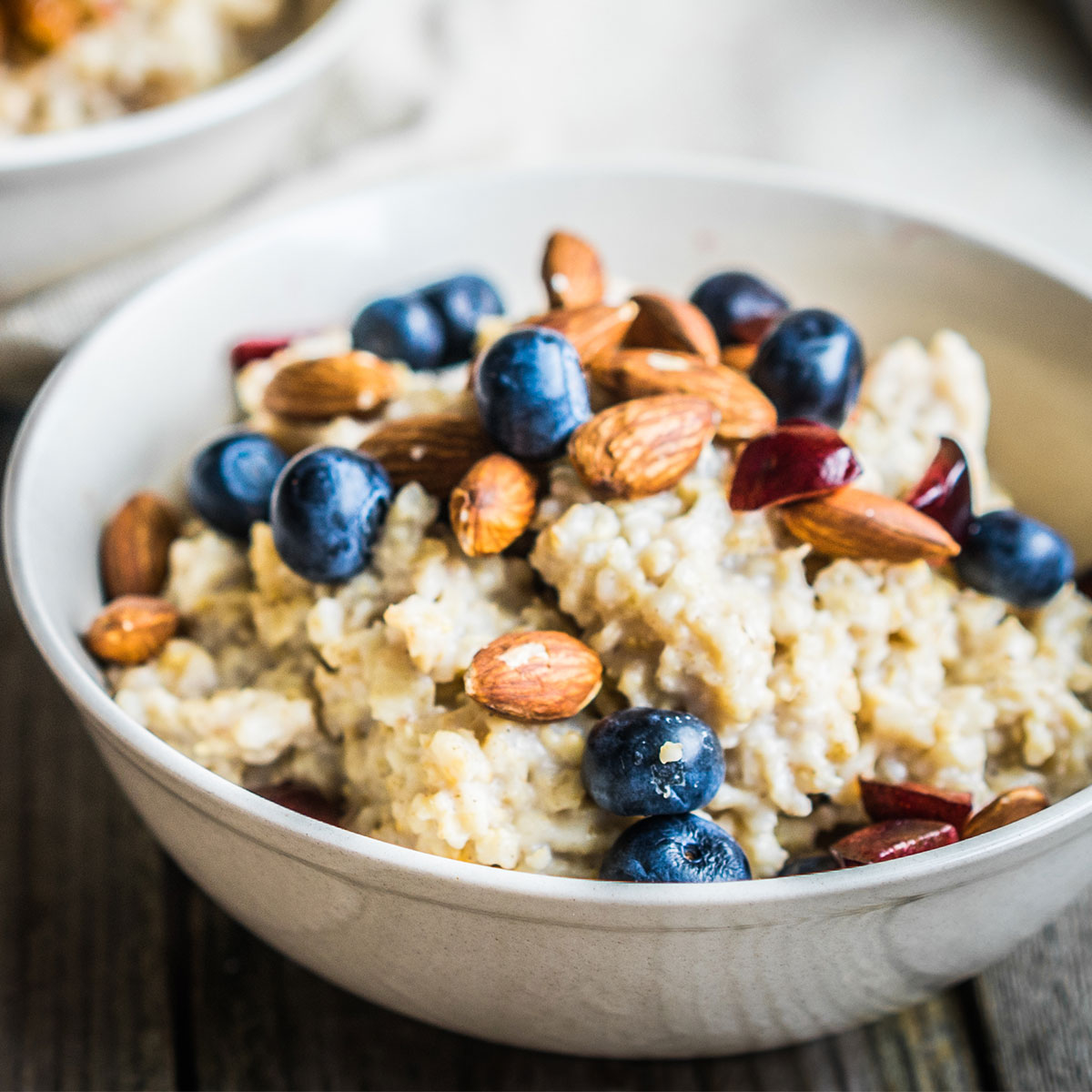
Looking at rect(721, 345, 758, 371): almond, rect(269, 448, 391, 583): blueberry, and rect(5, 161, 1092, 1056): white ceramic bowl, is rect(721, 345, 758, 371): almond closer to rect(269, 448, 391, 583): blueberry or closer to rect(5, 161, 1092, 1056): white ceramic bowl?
rect(5, 161, 1092, 1056): white ceramic bowl

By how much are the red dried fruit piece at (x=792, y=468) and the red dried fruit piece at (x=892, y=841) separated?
26cm

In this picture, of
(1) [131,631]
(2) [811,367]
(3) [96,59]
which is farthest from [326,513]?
(3) [96,59]

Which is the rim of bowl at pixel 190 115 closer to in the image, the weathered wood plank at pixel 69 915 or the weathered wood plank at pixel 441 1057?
the weathered wood plank at pixel 69 915

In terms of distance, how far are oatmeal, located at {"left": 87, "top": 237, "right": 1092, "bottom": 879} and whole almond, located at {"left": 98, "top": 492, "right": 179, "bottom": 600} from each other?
10 centimetres

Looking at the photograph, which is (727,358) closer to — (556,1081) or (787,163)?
(556,1081)

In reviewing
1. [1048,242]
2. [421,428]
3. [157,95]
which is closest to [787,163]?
[1048,242]

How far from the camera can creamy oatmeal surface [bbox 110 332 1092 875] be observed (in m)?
0.93

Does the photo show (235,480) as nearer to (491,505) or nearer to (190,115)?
(491,505)

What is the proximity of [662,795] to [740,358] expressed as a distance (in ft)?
1.68

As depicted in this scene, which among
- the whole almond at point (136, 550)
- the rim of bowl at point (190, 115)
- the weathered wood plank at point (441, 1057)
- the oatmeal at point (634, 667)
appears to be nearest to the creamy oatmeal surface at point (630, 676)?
the oatmeal at point (634, 667)

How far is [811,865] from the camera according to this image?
942 mm

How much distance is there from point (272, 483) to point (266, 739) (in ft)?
0.87

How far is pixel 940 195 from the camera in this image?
6.05 ft

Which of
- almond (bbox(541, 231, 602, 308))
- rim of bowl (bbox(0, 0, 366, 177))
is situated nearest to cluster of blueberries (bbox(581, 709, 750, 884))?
almond (bbox(541, 231, 602, 308))
